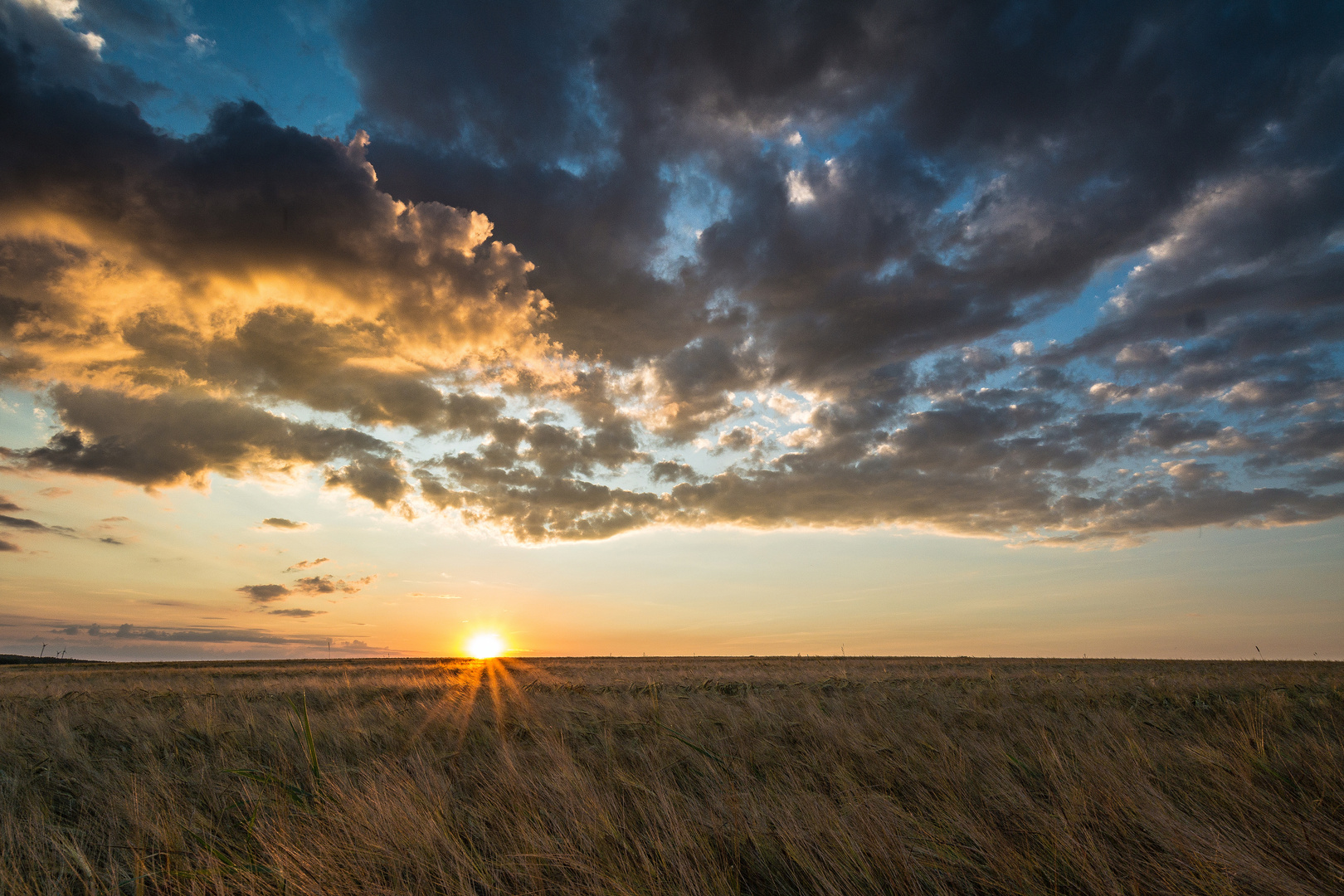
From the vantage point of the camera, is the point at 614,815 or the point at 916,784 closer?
the point at 614,815

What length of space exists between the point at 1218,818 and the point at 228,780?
8.07 meters

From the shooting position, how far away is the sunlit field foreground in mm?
3045

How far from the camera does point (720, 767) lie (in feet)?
18.0

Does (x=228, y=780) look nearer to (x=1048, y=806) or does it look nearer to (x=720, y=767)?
(x=720, y=767)

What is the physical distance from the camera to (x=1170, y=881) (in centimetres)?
276

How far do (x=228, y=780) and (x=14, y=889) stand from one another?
2785 mm

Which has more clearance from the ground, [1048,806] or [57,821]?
[1048,806]

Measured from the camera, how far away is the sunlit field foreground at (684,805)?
304 cm

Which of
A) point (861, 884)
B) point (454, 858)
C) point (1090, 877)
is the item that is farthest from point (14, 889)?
point (1090, 877)

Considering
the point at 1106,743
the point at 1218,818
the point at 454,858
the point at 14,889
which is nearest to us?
the point at 14,889

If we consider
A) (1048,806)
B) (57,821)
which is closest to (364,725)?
(57,821)

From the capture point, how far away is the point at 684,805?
433cm

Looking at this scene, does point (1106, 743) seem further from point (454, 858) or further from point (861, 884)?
point (454, 858)

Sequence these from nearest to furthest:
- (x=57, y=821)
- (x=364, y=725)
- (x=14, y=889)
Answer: (x=14, y=889) < (x=57, y=821) < (x=364, y=725)
